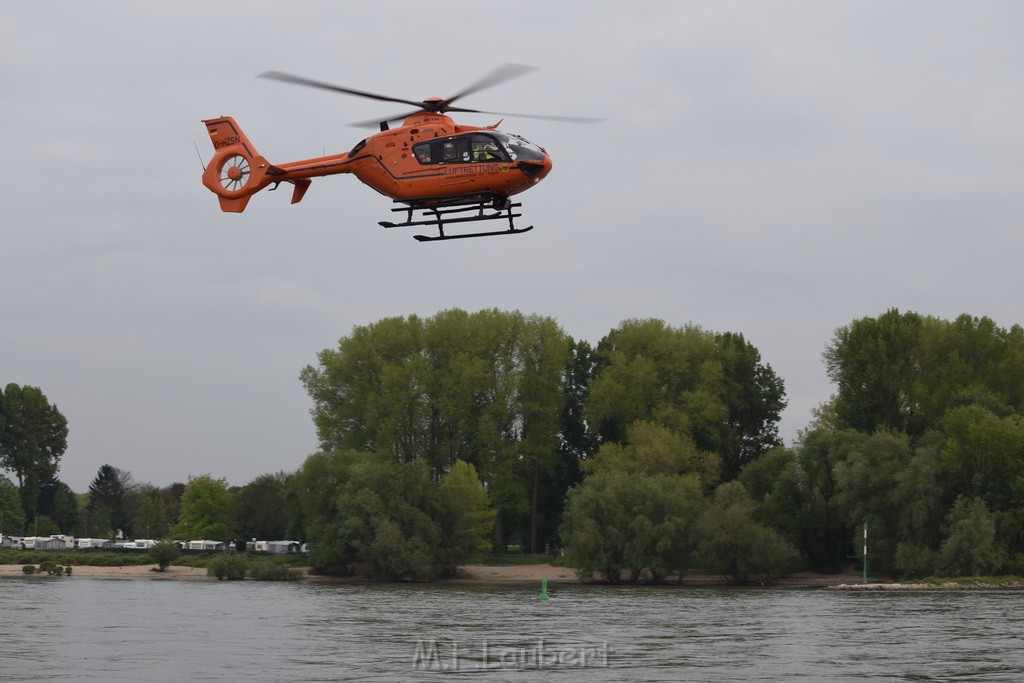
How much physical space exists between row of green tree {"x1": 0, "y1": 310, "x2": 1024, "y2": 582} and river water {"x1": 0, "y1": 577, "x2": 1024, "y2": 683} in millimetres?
7759

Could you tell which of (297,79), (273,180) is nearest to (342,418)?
(273,180)

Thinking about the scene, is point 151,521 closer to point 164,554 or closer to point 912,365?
point 164,554

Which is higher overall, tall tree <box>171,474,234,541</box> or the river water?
tall tree <box>171,474,234,541</box>

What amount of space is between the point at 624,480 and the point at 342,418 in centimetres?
2335

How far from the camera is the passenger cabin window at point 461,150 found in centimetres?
3469

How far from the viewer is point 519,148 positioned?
34.7 metres

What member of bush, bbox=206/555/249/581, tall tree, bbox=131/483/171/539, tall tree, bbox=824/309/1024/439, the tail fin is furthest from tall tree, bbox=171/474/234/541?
the tail fin

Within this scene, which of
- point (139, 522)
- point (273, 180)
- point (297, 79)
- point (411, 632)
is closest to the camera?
point (297, 79)

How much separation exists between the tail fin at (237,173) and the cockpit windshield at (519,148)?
24.9ft

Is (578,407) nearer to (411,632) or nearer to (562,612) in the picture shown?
(562,612)

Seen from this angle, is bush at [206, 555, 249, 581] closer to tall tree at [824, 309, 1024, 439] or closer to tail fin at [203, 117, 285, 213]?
tall tree at [824, 309, 1024, 439]

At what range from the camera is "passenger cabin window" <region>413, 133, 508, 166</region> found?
114 feet

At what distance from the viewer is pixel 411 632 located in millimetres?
46594

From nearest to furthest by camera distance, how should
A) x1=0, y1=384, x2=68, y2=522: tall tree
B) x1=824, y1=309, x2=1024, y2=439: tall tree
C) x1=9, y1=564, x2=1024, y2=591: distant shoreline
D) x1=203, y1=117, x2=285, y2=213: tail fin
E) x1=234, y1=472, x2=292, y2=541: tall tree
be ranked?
x1=203, y1=117, x2=285, y2=213: tail fin < x1=9, y1=564, x2=1024, y2=591: distant shoreline < x1=824, y1=309, x2=1024, y2=439: tall tree < x1=234, y1=472, x2=292, y2=541: tall tree < x1=0, y1=384, x2=68, y2=522: tall tree
